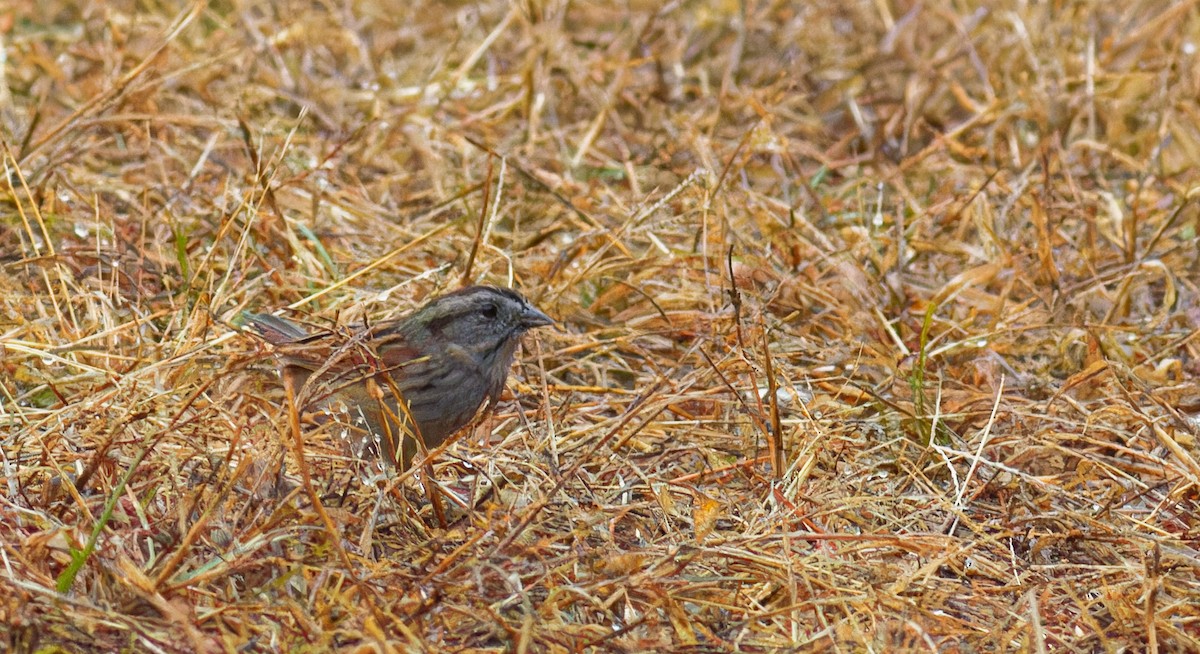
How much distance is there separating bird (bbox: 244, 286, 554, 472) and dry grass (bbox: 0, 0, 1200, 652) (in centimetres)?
14

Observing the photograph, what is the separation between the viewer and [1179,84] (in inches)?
239

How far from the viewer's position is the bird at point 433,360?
3.62 m

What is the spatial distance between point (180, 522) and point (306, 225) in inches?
80.5

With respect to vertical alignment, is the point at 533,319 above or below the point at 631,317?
above

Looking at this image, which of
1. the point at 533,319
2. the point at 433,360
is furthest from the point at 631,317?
the point at 433,360

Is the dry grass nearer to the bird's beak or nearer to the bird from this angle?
the bird

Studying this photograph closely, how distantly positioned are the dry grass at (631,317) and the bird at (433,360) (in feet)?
0.44

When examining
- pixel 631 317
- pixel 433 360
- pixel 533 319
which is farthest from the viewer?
pixel 631 317

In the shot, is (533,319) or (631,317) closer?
(533,319)

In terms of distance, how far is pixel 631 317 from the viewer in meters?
4.43

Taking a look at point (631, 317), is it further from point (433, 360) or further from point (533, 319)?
point (433, 360)

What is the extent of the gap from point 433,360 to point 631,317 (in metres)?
0.89

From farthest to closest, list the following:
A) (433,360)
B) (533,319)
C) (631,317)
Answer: (631,317) < (533,319) < (433,360)

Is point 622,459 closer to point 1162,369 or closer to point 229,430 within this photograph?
point 229,430
